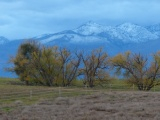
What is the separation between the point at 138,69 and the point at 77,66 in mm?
13558

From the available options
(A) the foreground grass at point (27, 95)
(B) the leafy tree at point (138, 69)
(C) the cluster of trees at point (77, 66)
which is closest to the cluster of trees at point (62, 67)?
(C) the cluster of trees at point (77, 66)

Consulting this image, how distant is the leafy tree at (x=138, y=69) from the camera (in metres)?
74.8

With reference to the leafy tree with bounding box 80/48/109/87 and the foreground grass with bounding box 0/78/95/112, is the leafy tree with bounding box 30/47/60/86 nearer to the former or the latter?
the leafy tree with bounding box 80/48/109/87

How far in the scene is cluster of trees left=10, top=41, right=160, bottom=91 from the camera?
A: 249ft

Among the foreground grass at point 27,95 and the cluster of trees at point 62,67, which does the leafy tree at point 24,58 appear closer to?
the cluster of trees at point 62,67

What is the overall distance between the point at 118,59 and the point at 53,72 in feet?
49.6

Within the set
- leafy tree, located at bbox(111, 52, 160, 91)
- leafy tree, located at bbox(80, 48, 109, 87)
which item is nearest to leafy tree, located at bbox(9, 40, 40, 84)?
leafy tree, located at bbox(80, 48, 109, 87)

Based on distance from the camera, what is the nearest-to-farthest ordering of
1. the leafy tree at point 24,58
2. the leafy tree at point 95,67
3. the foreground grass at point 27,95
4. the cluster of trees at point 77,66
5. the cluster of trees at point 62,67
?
the foreground grass at point 27,95
the cluster of trees at point 77,66
the leafy tree at point 95,67
the cluster of trees at point 62,67
the leafy tree at point 24,58

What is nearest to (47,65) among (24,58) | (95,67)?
(24,58)

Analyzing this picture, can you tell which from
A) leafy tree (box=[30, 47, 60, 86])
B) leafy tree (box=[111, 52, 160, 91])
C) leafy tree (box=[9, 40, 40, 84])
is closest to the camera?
leafy tree (box=[111, 52, 160, 91])

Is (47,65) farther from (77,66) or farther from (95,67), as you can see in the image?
(95,67)

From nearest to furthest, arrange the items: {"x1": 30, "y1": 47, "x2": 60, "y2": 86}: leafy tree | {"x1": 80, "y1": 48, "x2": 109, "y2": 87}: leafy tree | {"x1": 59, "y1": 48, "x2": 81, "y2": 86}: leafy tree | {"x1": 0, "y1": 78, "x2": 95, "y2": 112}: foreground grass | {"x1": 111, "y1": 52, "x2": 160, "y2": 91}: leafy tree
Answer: {"x1": 0, "y1": 78, "x2": 95, "y2": 112}: foreground grass
{"x1": 111, "y1": 52, "x2": 160, "y2": 91}: leafy tree
{"x1": 80, "y1": 48, "x2": 109, "y2": 87}: leafy tree
{"x1": 59, "y1": 48, "x2": 81, "y2": 86}: leafy tree
{"x1": 30, "y1": 47, "x2": 60, "y2": 86}: leafy tree

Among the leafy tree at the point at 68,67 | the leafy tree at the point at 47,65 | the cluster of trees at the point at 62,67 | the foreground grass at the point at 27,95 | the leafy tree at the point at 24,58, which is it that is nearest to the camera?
the foreground grass at the point at 27,95

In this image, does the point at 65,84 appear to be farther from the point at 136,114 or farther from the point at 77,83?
the point at 136,114
